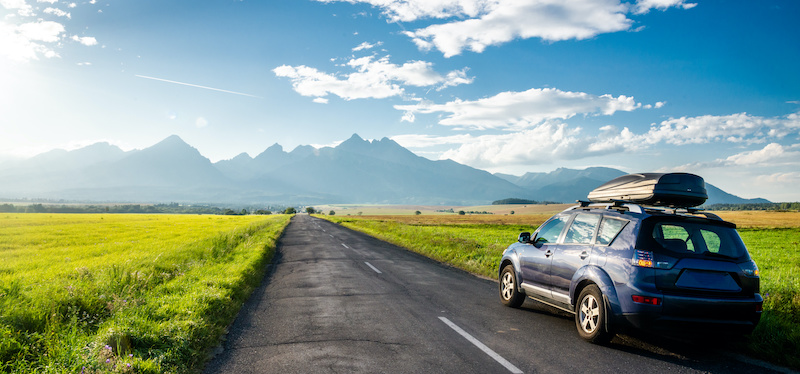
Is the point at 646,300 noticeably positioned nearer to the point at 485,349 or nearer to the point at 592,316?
the point at 592,316

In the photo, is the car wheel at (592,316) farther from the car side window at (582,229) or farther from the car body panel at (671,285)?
the car side window at (582,229)

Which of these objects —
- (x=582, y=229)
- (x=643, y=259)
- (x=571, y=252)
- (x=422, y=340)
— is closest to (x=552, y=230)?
(x=582, y=229)

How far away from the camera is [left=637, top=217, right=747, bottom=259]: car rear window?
5.24 m

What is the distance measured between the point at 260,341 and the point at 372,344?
1.68 meters

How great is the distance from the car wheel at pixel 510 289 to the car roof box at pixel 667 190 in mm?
2483

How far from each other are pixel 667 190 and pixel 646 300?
5.57 ft

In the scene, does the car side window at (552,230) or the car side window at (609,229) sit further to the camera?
the car side window at (552,230)

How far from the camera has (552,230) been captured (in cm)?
747

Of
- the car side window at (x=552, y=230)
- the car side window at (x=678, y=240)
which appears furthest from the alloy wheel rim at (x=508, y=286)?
the car side window at (x=678, y=240)

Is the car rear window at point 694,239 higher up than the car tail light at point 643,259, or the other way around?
the car rear window at point 694,239

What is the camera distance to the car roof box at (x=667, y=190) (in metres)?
5.74

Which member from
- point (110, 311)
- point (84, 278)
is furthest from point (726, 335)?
point (84, 278)

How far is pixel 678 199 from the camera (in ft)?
19.2

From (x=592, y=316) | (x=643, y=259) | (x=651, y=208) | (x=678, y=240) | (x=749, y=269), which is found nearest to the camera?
(x=643, y=259)
